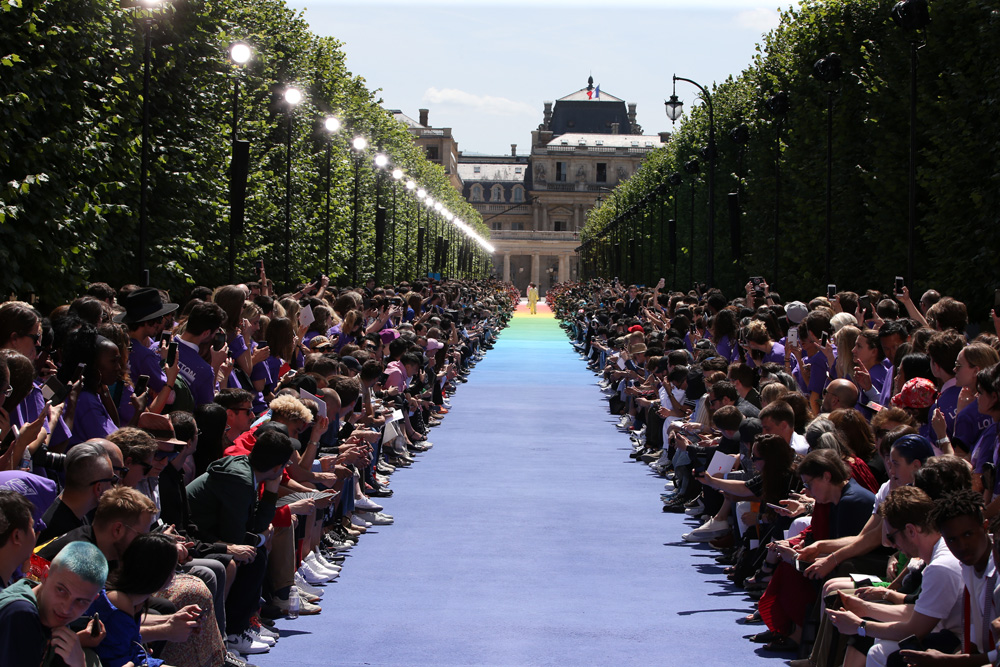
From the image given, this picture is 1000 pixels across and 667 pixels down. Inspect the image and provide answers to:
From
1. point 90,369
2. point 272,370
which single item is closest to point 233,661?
point 90,369

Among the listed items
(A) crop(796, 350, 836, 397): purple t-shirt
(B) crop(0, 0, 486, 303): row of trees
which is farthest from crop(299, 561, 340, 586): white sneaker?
(B) crop(0, 0, 486, 303): row of trees

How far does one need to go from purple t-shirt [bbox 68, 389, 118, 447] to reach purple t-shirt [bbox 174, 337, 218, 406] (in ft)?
5.73

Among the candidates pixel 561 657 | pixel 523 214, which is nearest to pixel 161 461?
pixel 561 657

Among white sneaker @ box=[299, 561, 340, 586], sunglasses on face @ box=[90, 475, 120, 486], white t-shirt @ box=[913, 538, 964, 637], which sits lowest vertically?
white sneaker @ box=[299, 561, 340, 586]

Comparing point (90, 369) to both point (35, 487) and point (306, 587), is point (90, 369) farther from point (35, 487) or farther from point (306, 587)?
point (306, 587)

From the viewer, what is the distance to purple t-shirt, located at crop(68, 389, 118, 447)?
7.96 meters

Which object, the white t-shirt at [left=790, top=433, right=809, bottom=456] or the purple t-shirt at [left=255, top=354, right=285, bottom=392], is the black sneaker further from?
the purple t-shirt at [left=255, top=354, right=285, bottom=392]

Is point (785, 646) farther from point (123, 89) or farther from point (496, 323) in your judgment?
point (496, 323)

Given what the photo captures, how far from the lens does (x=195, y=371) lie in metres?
9.86

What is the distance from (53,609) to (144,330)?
485 cm

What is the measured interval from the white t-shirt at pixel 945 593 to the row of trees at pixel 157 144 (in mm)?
11707

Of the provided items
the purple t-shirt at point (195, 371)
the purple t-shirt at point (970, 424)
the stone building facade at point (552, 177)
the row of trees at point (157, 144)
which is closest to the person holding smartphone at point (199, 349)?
the purple t-shirt at point (195, 371)

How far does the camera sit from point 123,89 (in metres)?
19.6

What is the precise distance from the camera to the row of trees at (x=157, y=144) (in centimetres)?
1599
